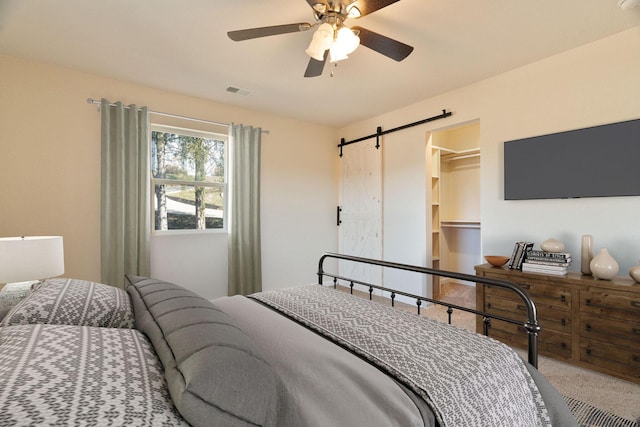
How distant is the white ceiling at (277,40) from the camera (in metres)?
2.02

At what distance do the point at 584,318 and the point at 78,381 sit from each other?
2.91m

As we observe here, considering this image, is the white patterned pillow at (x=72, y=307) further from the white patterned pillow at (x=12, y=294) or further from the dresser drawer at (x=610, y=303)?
the dresser drawer at (x=610, y=303)

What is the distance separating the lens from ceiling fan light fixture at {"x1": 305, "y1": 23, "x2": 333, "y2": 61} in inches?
71.1

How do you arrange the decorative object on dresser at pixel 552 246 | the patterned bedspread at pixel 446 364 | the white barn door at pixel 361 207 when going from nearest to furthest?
the patterned bedspread at pixel 446 364 → the decorative object on dresser at pixel 552 246 → the white barn door at pixel 361 207

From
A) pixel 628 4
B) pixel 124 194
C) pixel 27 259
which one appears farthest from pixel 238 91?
pixel 628 4

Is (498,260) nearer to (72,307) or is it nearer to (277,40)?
(277,40)

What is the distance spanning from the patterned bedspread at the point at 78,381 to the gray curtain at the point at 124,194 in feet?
8.11

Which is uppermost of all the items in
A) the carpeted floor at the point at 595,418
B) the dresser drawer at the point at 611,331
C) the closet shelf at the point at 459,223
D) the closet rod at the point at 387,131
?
the closet rod at the point at 387,131

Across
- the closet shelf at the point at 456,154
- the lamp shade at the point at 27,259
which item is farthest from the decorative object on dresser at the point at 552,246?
the lamp shade at the point at 27,259

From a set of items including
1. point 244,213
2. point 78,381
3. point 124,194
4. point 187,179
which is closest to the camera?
point 78,381

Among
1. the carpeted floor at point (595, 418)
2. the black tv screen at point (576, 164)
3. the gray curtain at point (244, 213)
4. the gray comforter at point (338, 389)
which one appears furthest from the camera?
the gray curtain at point (244, 213)

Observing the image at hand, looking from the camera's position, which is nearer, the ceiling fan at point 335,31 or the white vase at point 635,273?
the ceiling fan at point 335,31

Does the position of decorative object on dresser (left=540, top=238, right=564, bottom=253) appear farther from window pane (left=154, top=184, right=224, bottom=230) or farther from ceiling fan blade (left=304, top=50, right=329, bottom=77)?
window pane (left=154, top=184, right=224, bottom=230)

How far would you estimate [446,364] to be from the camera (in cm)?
97
